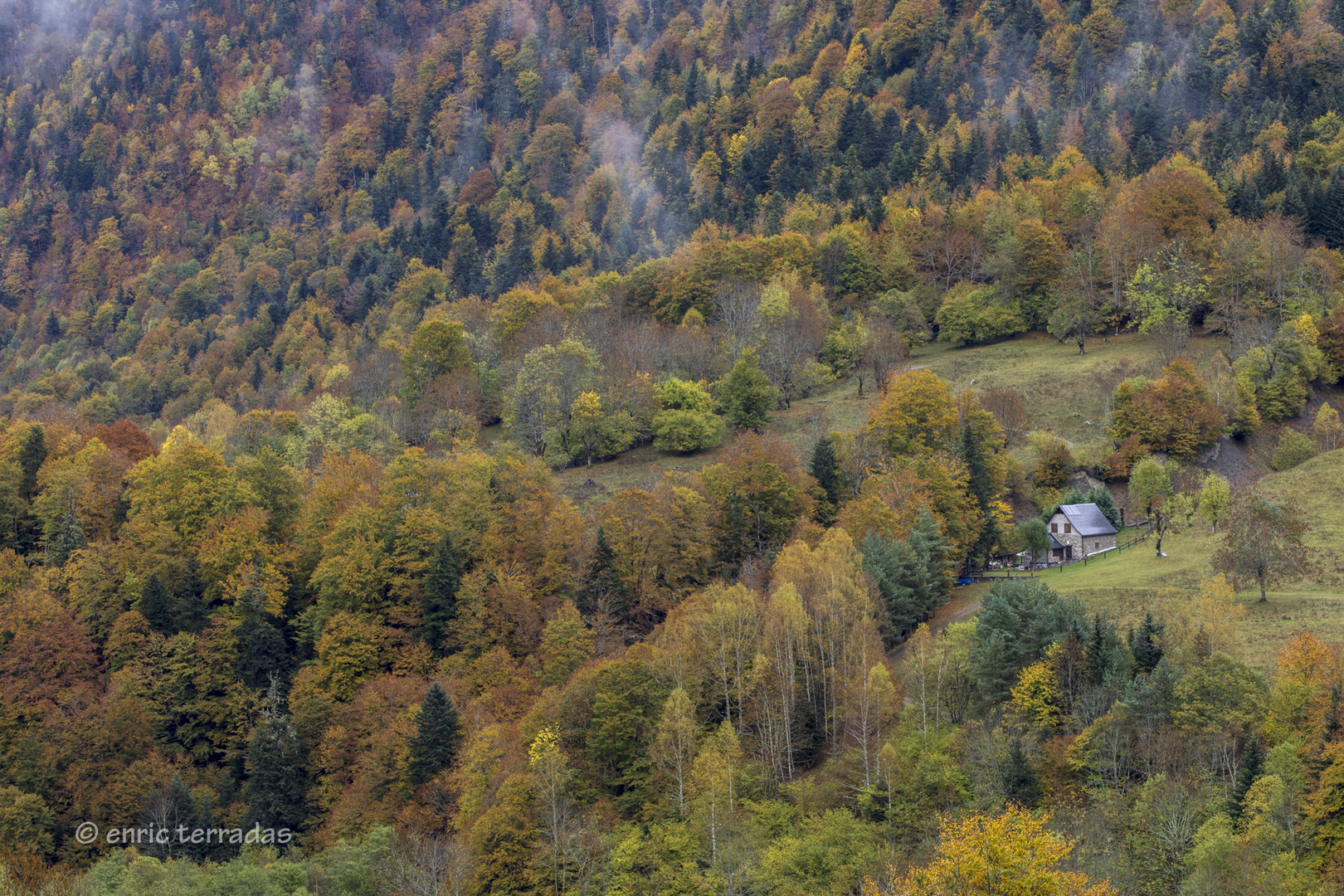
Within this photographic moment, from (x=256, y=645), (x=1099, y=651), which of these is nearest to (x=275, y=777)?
(x=256, y=645)

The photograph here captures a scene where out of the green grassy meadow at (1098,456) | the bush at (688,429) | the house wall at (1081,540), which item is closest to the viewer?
the green grassy meadow at (1098,456)

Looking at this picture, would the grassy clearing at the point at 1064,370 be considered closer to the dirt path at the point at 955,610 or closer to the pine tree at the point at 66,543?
the dirt path at the point at 955,610

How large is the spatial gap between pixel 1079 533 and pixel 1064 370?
2638cm

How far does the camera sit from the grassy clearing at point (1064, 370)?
88500 mm

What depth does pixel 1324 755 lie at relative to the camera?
41812 mm

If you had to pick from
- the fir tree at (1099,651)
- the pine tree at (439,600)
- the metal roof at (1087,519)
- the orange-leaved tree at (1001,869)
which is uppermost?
the orange-leaved tree at (1001,869)

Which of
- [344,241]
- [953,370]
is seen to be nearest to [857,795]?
[953,370]

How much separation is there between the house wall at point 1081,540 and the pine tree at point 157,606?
53.8 meters

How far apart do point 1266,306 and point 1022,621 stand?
56268mm

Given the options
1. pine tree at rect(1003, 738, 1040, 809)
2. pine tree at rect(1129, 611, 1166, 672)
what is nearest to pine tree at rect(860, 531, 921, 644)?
pine tree at rect(1129, 611, 1166, 672)

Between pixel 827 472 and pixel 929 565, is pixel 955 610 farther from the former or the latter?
pixel 827 472

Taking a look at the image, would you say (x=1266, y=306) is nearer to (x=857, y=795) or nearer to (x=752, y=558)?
(x=752, y=558)

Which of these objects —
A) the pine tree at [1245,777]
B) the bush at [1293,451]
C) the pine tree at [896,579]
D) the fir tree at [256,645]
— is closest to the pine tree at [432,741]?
the fir tree at [256,645]

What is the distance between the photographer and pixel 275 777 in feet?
212
